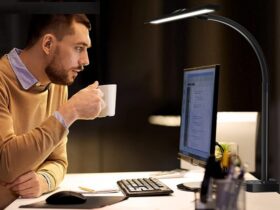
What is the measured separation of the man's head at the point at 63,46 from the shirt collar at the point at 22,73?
0.12 m

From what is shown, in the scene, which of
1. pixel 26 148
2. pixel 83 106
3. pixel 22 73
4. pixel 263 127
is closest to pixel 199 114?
pixel 263 127

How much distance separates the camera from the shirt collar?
2.29 m

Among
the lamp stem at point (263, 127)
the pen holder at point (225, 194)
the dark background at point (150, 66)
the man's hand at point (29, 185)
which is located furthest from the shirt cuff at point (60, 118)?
the pen holder at point (225, 194)

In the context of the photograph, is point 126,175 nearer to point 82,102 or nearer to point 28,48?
point 82,102

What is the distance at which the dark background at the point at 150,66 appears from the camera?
9.61ft

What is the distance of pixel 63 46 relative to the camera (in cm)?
246

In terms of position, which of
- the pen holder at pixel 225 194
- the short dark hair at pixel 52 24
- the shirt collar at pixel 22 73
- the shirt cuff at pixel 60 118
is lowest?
the pen holder at pixel 225 194

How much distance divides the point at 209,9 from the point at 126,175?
1.00 metres

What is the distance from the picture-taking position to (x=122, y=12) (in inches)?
116

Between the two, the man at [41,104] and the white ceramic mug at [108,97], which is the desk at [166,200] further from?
the white ceramic mug at [108,97]

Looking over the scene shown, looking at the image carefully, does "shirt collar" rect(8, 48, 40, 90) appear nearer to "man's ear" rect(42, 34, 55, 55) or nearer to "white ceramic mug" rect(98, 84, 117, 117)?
"man's ear" rect(42, 34, 55, 55)

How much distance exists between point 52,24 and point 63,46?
205 millimetres

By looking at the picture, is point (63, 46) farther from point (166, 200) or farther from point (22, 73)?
point (166, 200)

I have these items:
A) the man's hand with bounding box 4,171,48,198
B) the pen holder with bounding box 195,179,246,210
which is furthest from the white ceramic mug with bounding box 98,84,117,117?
the pen holder with bounding box 195,179,246,210
